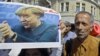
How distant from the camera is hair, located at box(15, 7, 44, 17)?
3389 millimetres

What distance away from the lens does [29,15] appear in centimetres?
346

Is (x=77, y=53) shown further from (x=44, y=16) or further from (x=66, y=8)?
(x=66, y=8)

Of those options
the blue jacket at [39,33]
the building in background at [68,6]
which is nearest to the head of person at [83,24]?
the blue jacket at [39,33]

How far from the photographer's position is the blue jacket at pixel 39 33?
11.1 feet

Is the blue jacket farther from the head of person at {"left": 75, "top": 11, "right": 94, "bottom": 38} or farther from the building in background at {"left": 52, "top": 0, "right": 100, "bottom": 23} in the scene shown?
the building in background at {"left": 52, "top": 0, "right": 100, "bottom": 23}

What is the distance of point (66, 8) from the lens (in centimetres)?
4525

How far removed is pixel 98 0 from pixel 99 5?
0.70m

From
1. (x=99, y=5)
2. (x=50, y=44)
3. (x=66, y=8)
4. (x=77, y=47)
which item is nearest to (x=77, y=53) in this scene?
(x=77, y=47)

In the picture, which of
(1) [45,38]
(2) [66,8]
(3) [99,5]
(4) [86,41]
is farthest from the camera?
(3) [99,5]

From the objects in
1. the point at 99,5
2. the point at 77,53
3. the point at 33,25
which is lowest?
the point at 99,5

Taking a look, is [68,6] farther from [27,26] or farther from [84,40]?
[84,40]

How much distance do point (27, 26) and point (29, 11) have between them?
0.15 m

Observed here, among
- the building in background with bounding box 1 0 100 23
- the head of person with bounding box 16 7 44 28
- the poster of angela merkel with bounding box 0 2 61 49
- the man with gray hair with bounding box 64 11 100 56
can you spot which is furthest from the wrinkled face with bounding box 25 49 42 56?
the building in background with bounding box 1 0 100 23

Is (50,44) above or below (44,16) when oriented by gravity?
below
